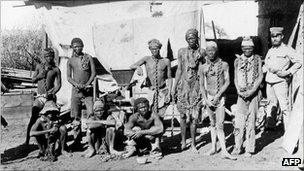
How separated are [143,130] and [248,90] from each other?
1.88 meters

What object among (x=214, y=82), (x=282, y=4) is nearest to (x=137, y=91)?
(x=214, y=82)

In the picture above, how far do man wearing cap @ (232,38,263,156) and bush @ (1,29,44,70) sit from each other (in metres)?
11.7

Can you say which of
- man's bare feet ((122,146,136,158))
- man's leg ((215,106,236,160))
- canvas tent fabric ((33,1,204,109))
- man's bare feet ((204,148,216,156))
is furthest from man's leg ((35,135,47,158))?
canvas tent fabric ((33,1,204,109))

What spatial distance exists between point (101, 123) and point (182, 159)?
1.52m

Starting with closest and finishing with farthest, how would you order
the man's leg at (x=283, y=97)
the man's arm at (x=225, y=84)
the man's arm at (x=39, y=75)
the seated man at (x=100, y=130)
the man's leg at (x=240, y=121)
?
1. the man's arm at (x=225, y=84)
2. the man's leg at (x=240, y=121)
3. the seated man at (x=100, y=130)
4. the man's leg at (x=283, y=97)
5. the man's arm at (x=39, y=75)

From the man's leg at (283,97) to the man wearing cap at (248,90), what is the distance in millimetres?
A: 715

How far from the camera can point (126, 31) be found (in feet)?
32.2

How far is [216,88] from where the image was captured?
20.2 feet

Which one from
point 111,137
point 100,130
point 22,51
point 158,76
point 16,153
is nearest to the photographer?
point 111,137

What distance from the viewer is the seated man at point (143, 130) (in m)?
5.95

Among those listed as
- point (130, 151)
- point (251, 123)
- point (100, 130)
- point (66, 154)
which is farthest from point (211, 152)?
point (66, 154)

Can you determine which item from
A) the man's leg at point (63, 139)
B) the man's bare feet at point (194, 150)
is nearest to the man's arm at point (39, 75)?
the man's leg at point (63, 139)

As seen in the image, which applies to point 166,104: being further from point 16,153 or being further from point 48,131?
point 16,153

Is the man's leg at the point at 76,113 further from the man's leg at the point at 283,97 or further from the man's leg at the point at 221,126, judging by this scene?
the man's leg at the point at 283,97
